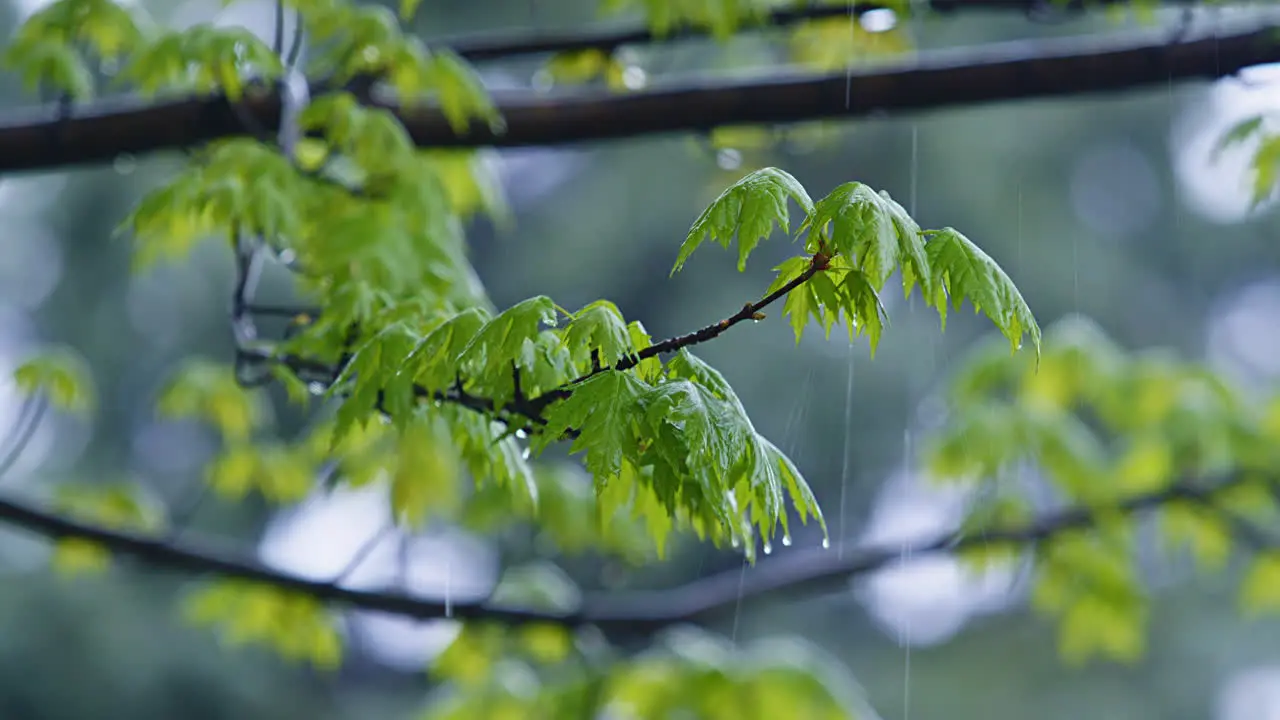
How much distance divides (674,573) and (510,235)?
2.81 meters

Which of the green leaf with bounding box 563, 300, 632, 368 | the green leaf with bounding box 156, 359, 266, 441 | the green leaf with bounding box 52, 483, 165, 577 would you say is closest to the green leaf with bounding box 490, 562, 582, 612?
the green leaf with bounding box 156, 359, 266, 441

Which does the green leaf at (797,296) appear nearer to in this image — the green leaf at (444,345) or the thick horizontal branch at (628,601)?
the green leaf at (444,345)

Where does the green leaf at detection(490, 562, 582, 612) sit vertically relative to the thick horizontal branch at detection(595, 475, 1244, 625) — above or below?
below

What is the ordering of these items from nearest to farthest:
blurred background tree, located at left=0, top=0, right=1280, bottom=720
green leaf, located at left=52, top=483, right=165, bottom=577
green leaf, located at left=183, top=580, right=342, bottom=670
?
1. green leaf, located at left=183, top=580, right=342, bottom=670
2. green leaf, located at left=52, top=483, right=165, bottom=577
3. blurred background tree, located at left=0, top=0, right=1280, bottom=720

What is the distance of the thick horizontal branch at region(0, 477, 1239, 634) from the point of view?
2348 mm

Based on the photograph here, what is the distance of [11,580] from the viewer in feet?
24.9

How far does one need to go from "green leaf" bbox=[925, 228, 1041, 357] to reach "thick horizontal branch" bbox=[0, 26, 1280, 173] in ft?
3.38

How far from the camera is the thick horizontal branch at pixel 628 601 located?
2.35 meters

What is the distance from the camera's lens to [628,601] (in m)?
3.11

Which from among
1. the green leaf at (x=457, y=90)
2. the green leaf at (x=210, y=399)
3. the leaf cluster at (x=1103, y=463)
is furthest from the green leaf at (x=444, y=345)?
the green leaf at (x=210, y=399)

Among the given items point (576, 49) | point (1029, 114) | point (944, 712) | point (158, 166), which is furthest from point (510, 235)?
point (576, 49)

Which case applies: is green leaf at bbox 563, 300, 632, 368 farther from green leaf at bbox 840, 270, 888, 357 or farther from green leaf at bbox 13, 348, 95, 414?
green leaf at bbox 13, 348, 95, 414

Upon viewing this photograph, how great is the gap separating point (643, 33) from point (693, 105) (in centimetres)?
25

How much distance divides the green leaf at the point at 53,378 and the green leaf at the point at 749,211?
7.43 feet
